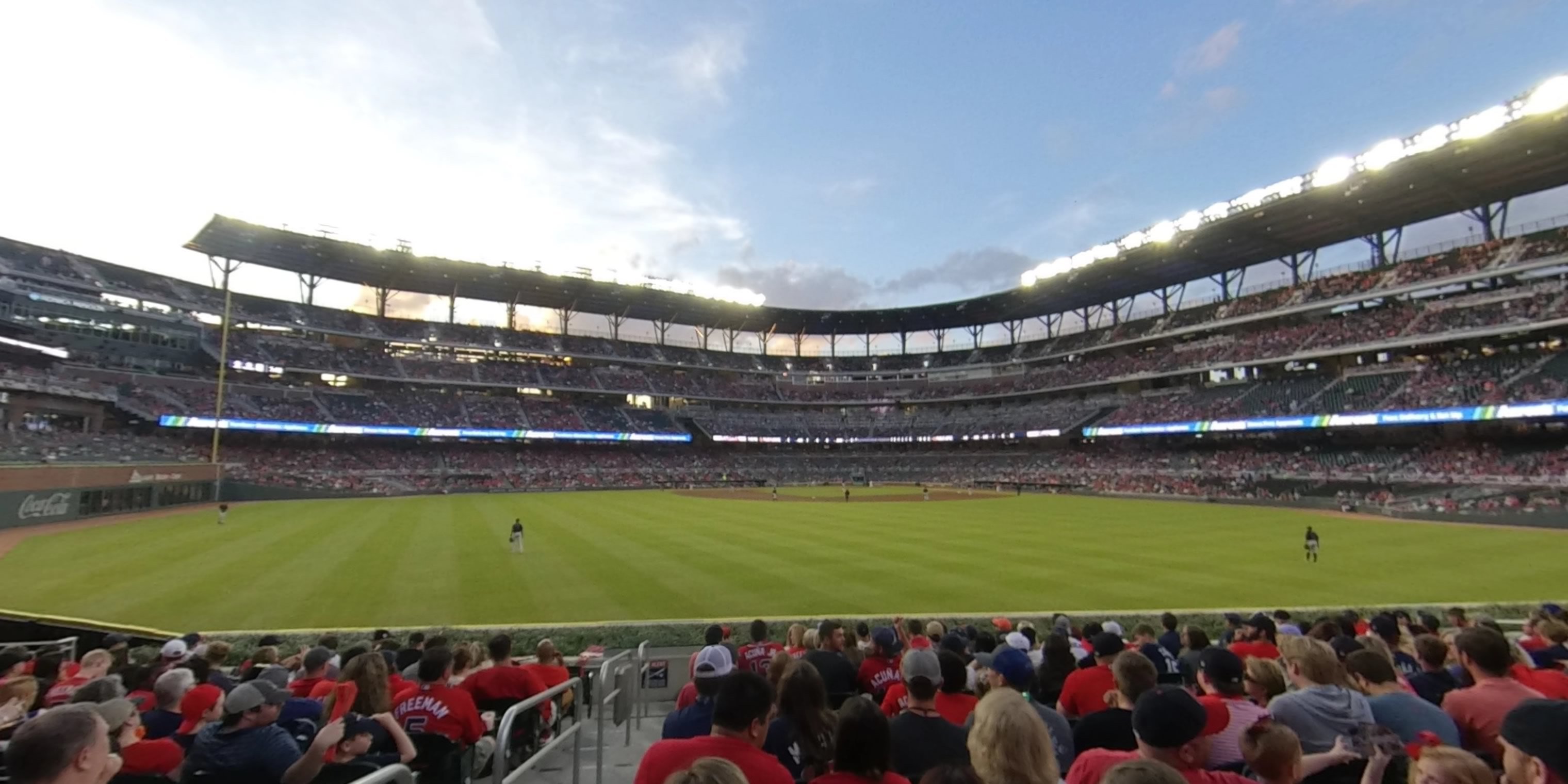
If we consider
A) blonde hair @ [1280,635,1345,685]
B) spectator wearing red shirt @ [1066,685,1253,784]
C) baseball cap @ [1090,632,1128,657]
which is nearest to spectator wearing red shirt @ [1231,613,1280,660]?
baseball cap @ [1090,632,1128,657]

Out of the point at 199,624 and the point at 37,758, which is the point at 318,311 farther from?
the point at 37,758

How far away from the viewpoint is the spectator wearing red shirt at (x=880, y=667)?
6.97 meters

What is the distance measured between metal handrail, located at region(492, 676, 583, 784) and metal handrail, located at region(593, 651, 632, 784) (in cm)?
22

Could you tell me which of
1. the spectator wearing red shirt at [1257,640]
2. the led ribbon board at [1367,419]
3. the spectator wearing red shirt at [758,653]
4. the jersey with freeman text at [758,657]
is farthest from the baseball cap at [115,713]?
the led ribbon board at [1367,419]

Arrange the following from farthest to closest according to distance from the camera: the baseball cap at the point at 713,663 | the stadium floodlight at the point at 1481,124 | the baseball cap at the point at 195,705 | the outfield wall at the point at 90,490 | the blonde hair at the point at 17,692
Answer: the stadium floodlight at the point at 1481,124 → the outfield wall at the point at 90,490 → the baseball cap at the point at 195,705 → the blonde hair at the point at 17,692 → the baseball cap at the point at 713,663

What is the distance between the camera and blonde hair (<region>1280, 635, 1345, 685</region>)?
190 inches

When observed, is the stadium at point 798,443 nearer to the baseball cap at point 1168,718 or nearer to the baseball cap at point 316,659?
the baseball cap at point 316,659

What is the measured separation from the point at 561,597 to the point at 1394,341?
61.2 metres

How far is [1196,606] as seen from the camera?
1664 centimetres

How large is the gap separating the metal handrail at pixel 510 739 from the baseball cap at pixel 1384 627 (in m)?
10.4

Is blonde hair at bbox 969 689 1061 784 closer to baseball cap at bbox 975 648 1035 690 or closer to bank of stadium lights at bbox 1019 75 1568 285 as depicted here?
baseball cap at bbox 975 648 1035 690

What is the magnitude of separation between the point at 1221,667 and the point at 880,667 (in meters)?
3.26

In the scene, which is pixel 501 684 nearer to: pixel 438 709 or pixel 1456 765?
pixel 438 709

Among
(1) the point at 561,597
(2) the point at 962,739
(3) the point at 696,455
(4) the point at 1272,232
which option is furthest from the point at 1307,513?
(3) the point at 696,455
